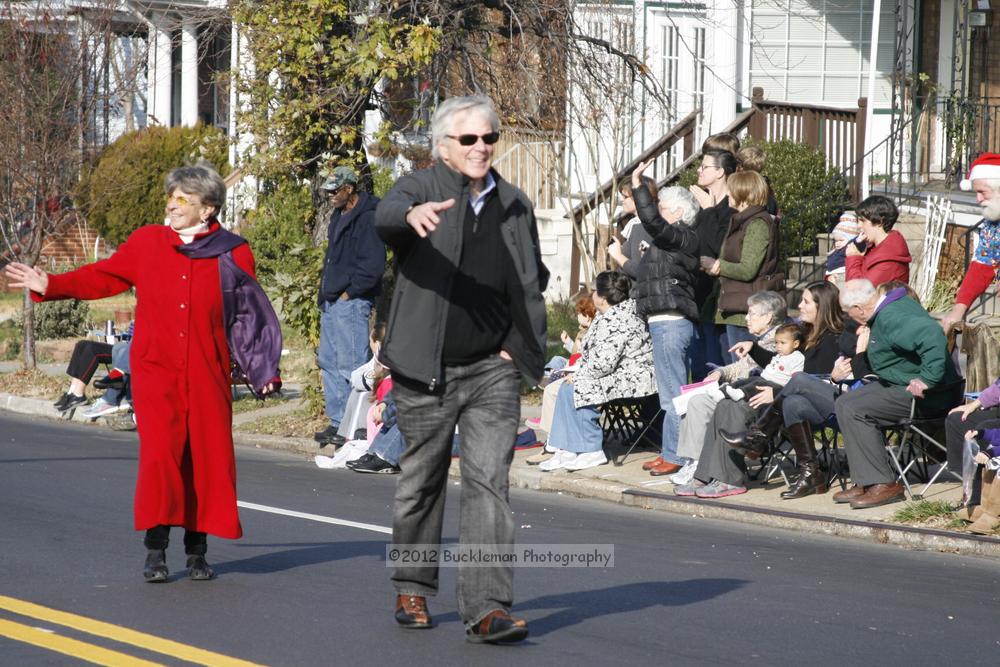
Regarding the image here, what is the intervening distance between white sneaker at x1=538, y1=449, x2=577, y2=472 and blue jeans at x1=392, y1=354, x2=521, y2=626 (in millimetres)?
5416

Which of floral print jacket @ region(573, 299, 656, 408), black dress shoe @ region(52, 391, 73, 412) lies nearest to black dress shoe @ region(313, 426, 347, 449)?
floral print jacket @ region(573, 299, 656, 408)

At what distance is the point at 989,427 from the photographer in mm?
8953

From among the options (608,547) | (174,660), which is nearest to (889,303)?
(608,547)

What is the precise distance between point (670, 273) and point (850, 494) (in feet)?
7.15

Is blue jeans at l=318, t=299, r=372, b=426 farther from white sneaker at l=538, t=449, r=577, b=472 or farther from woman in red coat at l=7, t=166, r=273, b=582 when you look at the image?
woman in red coat at l=7, t=166, r=273, b=582

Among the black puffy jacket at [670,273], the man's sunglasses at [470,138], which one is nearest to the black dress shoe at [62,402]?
the black puffy jacket at [670,273]

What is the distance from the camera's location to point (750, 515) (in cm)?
998

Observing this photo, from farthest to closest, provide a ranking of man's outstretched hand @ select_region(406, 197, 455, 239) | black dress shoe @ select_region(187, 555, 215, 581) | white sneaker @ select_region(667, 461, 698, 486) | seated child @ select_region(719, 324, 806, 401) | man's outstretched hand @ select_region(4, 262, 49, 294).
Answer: white sneaker @ select_region(667, 461, 698, 486), seated child @ select_region(719, 324, 806, 401), black dress shoe @ select_region(187, 555, 215, 581), man's outstretched hand @ select_region(4, 262, 49, 294), man's outstretched hand @ select_region(406, 197, 455, 239)

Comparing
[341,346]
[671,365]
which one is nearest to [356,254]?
[341,346]

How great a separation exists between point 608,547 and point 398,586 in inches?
105

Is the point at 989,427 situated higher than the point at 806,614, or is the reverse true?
the point at 989,427

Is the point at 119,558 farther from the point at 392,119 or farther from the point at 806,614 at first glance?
the point at 392,119

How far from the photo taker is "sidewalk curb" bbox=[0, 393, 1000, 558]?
8922mm

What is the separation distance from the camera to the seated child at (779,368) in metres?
10.4
